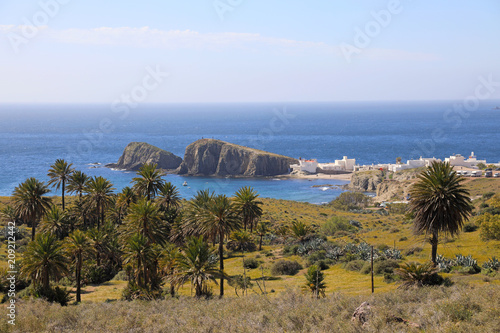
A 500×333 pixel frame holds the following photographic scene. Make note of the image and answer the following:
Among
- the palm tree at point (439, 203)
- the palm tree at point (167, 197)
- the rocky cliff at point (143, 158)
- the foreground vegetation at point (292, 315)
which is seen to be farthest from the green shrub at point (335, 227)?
the rocky cliff at point (143, 158)

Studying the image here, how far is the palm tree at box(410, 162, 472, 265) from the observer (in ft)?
103

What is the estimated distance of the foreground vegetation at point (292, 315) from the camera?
18.9 m

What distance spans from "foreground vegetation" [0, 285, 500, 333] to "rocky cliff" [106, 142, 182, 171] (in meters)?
146

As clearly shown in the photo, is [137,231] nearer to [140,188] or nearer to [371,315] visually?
[140,188]

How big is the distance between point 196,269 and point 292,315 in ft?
40.3

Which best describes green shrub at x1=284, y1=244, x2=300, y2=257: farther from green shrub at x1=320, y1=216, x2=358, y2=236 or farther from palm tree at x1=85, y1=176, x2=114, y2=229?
palm tree at x1=85, y1=176, x2=114, y2=229

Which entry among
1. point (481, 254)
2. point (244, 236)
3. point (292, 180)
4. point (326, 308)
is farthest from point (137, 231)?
point (292, 180)

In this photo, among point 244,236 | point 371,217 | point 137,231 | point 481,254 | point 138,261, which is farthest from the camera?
point 371,217

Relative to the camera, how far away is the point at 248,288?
3703cm

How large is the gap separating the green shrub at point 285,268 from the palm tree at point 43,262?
65.1 feet

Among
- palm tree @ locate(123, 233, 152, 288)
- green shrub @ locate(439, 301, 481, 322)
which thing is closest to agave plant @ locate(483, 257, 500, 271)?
green shrub @ locate(439, 301, 481, 322)

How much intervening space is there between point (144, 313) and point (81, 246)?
13484 millimetres

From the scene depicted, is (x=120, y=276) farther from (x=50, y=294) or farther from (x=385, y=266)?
(x=385, y=266)

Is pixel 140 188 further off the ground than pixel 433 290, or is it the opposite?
pixel 140 188
